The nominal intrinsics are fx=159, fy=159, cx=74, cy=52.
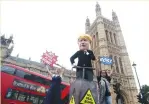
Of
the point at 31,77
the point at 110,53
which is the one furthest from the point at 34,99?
the point at 110,53

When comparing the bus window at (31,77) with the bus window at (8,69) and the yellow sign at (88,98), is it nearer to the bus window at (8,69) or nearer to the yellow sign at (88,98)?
the bus window at (8,69)

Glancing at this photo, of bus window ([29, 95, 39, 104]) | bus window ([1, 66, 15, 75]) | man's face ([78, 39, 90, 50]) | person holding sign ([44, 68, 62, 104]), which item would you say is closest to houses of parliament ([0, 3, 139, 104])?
bus window ([1, 66, 15, 75])

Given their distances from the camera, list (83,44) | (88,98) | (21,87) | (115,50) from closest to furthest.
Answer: (88,98), (83,44), (21,87), (115,50)

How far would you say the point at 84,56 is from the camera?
4.45 meters

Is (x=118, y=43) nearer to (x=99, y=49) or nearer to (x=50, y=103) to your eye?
(x=99, y=49)

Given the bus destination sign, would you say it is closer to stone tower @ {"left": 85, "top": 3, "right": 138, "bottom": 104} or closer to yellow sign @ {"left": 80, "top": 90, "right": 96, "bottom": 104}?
yellow sign @ {"left": 80, "top": 90, "right": 96, "bottom": 104}

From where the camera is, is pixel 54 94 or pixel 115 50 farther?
pixel 115 50

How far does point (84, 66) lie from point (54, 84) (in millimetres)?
926

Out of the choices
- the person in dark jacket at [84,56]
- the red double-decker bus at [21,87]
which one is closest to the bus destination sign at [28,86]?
the red double-decker bus at [21,87]

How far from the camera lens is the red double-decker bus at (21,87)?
9.35 metres

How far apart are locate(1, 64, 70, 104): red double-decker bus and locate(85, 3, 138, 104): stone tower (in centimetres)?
2240

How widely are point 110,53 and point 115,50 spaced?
8.33 feet

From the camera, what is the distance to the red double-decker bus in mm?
9352

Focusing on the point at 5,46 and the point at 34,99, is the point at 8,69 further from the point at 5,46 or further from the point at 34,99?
the point at 5,46
